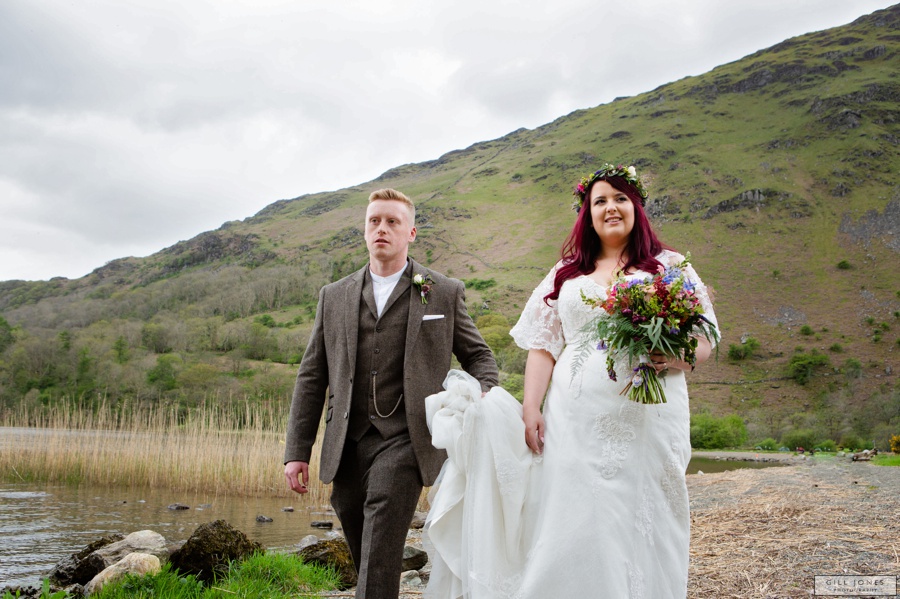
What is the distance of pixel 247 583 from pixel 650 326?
4.28m

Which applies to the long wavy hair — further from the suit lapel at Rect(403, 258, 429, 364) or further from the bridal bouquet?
the suit lapel at Rect(403, 258, 429, 364)

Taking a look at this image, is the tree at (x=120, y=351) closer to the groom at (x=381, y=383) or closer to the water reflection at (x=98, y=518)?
the water reflection at (x=98, y=518)

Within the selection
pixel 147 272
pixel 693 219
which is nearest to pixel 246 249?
pixel 147 272

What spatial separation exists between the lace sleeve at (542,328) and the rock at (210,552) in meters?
4.12

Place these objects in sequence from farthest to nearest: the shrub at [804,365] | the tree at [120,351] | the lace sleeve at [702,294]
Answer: the shrub at [804,365] → the tree at [120,351] → the lace sleeve at [702,294]

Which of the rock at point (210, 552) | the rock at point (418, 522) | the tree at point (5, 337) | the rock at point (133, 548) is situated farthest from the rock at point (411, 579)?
the tree at point (5, 337)

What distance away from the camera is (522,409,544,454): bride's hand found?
296 centimetres

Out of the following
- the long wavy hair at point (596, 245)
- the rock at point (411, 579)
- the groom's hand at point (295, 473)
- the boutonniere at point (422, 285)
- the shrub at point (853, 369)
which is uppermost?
the long wavy hair at point (596, 245)

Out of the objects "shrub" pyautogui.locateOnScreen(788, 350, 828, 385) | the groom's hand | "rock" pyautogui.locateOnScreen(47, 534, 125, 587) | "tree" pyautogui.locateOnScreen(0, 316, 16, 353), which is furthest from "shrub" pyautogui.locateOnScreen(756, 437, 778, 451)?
"tree" pyautogui.locateOnScreen(0, 316, 16, 353)

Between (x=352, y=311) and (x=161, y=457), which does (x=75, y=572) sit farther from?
(x=161, y=457)

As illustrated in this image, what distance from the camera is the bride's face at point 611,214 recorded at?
321 centimetres

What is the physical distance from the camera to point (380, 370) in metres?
3.39

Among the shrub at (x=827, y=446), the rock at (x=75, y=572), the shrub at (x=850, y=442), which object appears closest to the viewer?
the rock at (x=75, y=572)

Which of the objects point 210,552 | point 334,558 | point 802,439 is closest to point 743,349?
point 802,439
